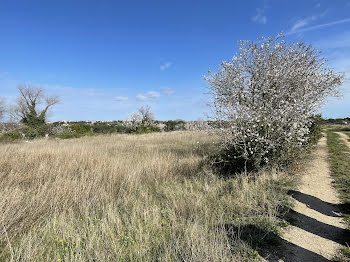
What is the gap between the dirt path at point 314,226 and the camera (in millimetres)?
2836

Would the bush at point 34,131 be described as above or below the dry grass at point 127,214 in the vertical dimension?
above

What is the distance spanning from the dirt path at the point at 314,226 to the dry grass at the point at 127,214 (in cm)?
36

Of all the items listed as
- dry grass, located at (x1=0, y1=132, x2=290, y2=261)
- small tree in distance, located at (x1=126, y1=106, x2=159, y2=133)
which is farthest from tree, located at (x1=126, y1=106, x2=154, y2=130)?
dry grass, located at (x1=0, y1=132, x2=290, y2=261)

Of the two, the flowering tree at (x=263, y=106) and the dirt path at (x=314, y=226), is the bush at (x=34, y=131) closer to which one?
the flowering tree at (x=263, y=106)

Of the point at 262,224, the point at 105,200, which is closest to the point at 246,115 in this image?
the point at 262,224

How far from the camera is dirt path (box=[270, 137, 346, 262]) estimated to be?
2.84 meters

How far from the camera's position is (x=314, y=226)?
3.56 m

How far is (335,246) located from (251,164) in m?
3.91

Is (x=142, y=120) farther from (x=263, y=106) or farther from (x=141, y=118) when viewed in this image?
(x=263, y=106)

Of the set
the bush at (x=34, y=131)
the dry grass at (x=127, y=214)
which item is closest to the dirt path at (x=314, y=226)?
the dry grass at (x=127, y=214)

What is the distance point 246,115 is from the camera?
6449 millimetres

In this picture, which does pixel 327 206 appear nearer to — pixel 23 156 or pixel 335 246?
pixel 335 246

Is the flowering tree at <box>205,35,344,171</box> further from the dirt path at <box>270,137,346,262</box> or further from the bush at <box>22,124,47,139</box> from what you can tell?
the bush at <box>22,124,47,139</box>

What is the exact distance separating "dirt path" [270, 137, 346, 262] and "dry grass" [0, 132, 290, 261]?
0.36 metres
